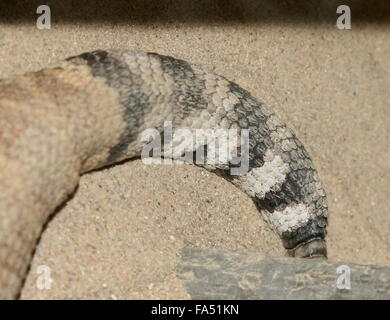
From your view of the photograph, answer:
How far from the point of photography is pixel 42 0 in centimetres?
221

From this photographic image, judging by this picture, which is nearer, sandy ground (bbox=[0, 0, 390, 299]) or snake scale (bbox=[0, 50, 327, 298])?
snake scale (bbox=[0, 50, 327, 298])

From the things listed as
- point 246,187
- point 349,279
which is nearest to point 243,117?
point 246,187

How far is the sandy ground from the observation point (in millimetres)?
1958

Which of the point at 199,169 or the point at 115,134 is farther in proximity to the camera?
the point at 199,169

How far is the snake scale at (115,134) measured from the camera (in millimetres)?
1705

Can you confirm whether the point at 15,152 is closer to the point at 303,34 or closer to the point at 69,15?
the point at 69,15

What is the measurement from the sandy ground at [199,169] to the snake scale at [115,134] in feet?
0.32

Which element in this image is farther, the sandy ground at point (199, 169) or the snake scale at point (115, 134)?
the sandy ground at point (199, 169)

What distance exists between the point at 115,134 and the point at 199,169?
0.44m

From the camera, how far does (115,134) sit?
2.01 m

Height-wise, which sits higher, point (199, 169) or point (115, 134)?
point (115, 134)

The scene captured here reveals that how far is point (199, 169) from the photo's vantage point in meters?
2.34

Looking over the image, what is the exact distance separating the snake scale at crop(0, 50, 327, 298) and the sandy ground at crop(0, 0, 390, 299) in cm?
10
